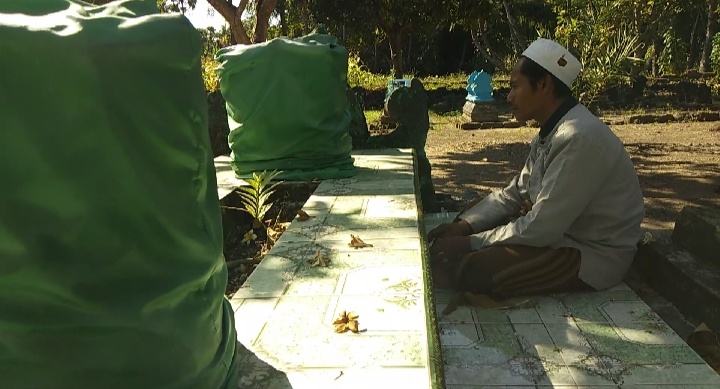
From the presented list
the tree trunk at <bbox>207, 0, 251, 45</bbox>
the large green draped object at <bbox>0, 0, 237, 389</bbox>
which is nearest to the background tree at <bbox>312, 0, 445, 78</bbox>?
the tree trunk at <bbox>207, 0, 251, 45</bbox>

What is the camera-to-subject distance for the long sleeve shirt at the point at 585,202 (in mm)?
2703

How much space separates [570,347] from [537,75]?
1230 mm

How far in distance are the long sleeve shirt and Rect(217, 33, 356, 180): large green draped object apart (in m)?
1.60

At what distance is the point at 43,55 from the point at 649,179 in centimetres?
722

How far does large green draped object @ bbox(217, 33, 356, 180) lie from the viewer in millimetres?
4098

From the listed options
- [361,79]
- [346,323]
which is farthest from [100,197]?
[361,79]

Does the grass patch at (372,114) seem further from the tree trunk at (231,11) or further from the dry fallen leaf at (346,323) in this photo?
the dry fallen leaf at (346,323)

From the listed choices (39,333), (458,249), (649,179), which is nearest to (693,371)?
(458,249)

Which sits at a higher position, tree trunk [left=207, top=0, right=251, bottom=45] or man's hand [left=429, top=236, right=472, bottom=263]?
tree trunk [left=207, top=0, right=251, bottom=45]

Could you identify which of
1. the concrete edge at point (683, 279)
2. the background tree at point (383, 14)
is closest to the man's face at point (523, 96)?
the concrete edge at point (683, 279)

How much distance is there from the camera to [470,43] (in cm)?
2386

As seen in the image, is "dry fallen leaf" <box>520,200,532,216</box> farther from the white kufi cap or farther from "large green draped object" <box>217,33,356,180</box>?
"large green draped object" <box>217,33,356,180</box>

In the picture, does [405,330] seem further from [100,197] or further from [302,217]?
[302,217]

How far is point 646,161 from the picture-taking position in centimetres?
818
